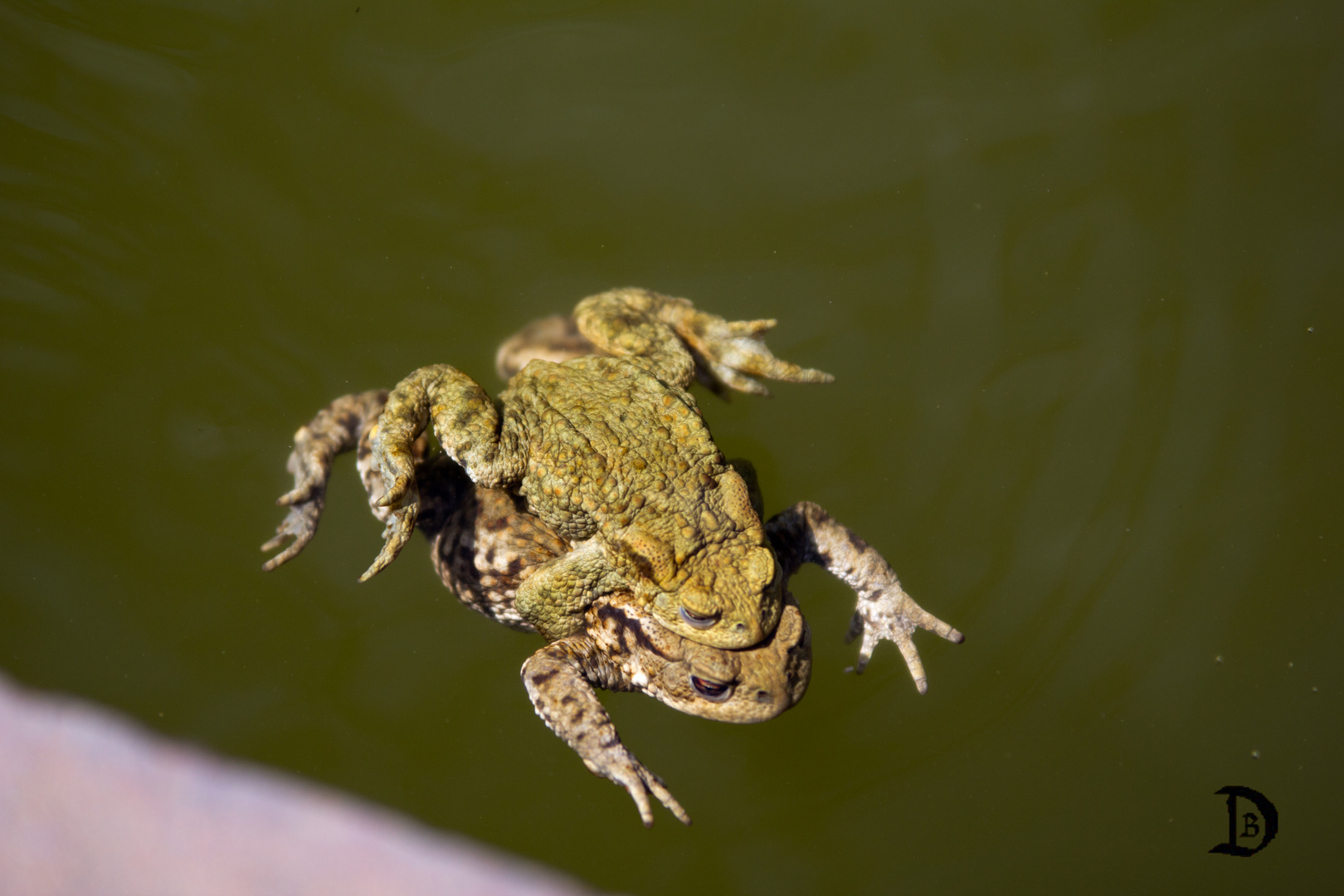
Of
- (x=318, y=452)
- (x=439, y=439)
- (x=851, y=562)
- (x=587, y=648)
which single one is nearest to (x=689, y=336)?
(x=851, y=562)

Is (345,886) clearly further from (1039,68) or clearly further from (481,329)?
(1039,68)

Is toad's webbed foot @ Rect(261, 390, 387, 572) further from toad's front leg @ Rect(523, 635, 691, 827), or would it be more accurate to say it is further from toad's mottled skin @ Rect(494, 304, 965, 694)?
toad's front leg @ Rect(523, 635, 691, 827)

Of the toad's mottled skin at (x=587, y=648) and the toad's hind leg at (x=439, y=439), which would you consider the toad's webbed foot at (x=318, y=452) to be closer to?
the toad's mottled skin at (x=587, y=648)

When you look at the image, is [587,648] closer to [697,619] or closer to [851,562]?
[697,619]

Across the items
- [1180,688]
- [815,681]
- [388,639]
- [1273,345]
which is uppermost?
[1273,345]

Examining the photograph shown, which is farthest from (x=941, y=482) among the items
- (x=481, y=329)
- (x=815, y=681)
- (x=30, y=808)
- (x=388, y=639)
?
(x=30, y=808)

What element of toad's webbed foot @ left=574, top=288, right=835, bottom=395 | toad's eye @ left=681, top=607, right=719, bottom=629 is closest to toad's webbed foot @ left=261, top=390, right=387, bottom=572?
toad's webbed foot @ left=574, top=288, right=835, bottom=395
